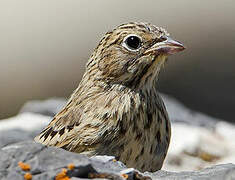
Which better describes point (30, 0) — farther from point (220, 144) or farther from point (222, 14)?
point (220, 144)

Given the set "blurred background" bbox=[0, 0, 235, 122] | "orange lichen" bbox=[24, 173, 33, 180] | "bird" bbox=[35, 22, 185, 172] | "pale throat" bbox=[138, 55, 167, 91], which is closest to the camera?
"orange lichen" bbox=[24, 173, 33, 180]

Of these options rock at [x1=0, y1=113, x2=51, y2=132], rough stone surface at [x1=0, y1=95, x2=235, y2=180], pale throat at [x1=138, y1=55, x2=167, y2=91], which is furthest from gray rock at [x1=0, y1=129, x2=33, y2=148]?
pale throat at [x1=138, y1=55, x2=167, y2=91]

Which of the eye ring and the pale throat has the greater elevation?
the eye ring

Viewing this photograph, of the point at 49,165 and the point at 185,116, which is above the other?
the point at 49,165

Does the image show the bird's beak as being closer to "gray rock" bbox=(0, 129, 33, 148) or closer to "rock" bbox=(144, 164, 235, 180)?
"rock" bbox=(144, 164, 235, 180)

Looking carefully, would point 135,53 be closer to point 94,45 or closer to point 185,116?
point 185,116

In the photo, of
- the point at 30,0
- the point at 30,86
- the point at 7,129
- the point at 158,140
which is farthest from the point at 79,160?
the point at 30,0

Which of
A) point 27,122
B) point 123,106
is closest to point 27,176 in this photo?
point 123,106
